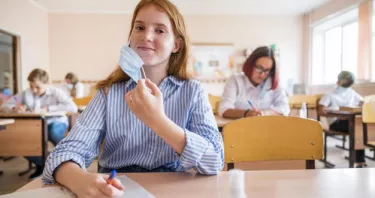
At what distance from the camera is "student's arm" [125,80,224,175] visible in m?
0.69

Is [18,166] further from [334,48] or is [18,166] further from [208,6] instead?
[334,48]

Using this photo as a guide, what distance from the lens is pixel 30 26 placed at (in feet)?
18.5

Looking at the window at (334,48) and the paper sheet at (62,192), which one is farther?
the window at (334,48)

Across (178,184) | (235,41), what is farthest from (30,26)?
(178,184)

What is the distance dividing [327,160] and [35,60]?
5688 millimetres

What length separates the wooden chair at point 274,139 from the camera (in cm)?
114

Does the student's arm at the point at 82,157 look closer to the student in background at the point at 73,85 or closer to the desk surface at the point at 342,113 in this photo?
the desk surface at the point at 342,113

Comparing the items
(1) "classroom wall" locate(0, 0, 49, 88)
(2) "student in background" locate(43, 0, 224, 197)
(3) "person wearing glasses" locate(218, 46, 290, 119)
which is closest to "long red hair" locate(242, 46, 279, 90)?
(3) "person wearing glasses" locate(218, 46, 290, 119)

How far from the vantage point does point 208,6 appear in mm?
6172

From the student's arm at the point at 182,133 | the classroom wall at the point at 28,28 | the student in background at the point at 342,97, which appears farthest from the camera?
the classroom wall at the point at 28,28

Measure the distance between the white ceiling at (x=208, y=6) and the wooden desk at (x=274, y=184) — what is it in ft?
17.9

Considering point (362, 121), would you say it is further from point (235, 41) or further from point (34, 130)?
point (235, 41)

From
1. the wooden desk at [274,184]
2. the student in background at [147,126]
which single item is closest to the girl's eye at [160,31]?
the student in background at [147,126]

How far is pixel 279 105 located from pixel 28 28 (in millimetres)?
5269
